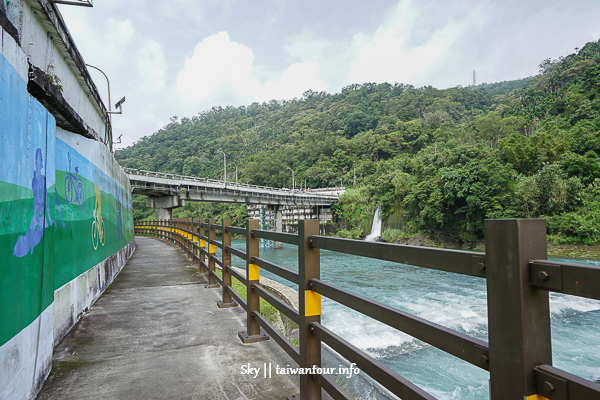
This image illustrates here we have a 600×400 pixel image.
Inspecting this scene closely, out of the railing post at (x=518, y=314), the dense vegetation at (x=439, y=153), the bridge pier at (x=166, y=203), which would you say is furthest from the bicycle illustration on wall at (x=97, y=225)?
the dense vegetation at (x=439, y=153)

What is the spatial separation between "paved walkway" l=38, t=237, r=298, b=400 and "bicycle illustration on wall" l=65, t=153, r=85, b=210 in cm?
176

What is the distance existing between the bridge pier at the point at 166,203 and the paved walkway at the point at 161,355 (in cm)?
3079

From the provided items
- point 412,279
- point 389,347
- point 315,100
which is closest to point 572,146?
point 412,279

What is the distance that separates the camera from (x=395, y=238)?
140ft

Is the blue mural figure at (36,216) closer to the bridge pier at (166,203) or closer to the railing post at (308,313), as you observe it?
the railing post at (308,313)

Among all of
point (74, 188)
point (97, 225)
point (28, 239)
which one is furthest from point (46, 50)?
point (28, 239)

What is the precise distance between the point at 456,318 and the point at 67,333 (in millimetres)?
11662

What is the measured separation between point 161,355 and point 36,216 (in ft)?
6.24

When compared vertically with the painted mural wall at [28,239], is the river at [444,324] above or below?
below

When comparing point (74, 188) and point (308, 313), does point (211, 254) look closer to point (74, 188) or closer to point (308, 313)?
point (74, 188)

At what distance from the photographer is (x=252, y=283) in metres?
4.24

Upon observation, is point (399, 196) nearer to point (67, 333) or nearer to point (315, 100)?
point (67, 333)

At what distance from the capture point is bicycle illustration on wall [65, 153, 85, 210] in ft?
16.8

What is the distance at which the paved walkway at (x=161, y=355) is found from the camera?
10.2 ft
